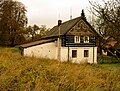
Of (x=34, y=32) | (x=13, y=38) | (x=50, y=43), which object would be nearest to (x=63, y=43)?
(x=50, y=43)

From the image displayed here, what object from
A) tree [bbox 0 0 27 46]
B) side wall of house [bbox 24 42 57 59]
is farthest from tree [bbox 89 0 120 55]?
tree [bbox 0 0 27 46]

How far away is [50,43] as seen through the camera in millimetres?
38656

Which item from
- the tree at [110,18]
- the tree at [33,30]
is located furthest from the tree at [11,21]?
the tree at [110,18]

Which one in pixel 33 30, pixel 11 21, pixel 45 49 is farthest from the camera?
pixel 33 30

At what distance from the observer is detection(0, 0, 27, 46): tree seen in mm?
52169

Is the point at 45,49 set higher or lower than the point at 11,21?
lower

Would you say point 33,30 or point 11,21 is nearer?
point 11,21

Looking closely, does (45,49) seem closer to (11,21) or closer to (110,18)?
(11,21)

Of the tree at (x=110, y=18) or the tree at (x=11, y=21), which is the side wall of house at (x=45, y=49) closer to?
the tree at (x=11, y=21)

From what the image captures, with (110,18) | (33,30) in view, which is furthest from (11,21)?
(110,18)

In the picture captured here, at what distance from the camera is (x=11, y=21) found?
53.4 metres

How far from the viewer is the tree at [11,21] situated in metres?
52.2

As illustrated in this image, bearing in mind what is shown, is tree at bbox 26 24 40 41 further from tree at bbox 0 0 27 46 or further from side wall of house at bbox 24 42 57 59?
side wall of house at bbox 24 42 57 59

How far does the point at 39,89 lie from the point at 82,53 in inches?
1331
